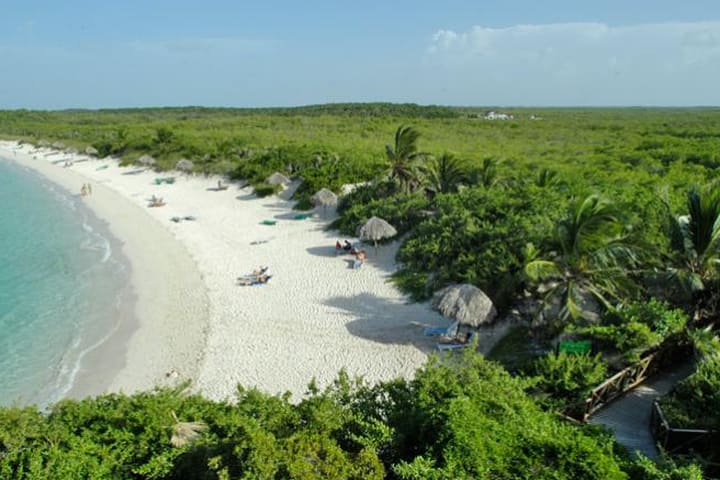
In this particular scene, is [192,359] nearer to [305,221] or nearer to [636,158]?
[305,221]

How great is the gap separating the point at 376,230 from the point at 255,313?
17.7ft

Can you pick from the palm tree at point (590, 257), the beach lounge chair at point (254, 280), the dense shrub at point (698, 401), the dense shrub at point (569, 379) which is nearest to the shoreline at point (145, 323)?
the beach lounge chair at point (254, 280)

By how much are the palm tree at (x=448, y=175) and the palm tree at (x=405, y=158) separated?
3.47 feet

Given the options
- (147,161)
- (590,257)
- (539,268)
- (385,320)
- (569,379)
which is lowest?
(385,320)

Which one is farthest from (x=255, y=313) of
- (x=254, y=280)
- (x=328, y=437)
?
(x=328, y=437)

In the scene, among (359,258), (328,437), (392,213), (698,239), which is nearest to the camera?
(328,437)

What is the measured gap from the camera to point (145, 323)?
519 inches

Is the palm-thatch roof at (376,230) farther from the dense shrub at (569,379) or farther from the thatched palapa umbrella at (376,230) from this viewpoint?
the dense shrub at (569,379)

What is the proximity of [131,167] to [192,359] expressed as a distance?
103ft

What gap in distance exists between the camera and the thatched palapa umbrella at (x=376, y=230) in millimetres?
16641

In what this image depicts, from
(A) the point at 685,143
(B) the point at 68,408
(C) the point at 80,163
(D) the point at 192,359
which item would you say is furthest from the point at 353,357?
(C) the point at 80,163

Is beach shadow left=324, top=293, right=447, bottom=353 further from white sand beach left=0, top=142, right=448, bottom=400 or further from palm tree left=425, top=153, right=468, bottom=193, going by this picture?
palm tree left=425, top=153, right=468, bottom=193

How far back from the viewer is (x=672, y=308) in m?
9.42

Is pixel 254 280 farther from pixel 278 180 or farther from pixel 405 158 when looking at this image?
pixel 278 180
